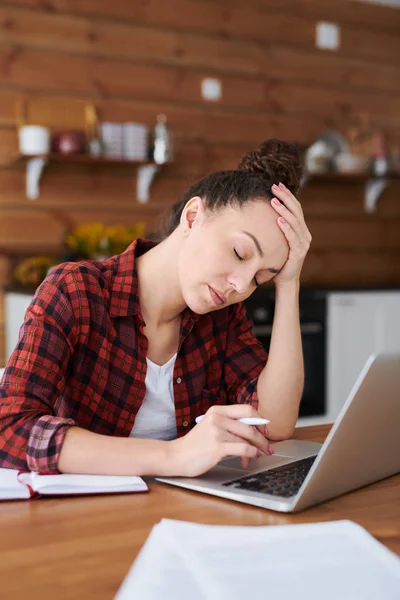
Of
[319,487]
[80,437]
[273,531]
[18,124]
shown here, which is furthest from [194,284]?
[18,124]

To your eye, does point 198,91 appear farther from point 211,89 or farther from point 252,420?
point 252,420

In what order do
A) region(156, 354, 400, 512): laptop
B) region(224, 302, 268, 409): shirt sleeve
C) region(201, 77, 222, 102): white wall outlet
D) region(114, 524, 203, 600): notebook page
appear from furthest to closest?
1. region(201, 77, 222, 102): white wall outlet
2. region(224, 302, 268, 409): shirt sleeve
3. region(156, 354, 400, 512): laptop
4. region(114, 524, 203, 600): notebook page

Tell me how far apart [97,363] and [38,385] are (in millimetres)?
217

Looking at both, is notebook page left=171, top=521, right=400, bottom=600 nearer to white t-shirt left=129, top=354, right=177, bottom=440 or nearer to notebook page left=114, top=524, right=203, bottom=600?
notebook page left=114, top=524, right=203, bottom=600

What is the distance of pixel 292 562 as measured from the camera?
0.75m

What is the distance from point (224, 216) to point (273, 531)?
26.0 inches

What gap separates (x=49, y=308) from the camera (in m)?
1.30

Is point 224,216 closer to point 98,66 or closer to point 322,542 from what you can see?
point 322,542

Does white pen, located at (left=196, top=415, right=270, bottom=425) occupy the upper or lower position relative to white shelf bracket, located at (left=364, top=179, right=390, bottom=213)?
lower

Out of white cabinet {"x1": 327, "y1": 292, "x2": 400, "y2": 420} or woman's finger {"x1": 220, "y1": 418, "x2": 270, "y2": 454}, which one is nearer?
woman's finger {"x1": 220, "y1": 418, "x2": 270, "y2": 454}

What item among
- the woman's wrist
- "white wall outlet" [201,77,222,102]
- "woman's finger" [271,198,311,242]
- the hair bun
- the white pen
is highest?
"white wall outlet" [201,77,222,102]

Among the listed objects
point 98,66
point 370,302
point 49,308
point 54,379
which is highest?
point 98,66

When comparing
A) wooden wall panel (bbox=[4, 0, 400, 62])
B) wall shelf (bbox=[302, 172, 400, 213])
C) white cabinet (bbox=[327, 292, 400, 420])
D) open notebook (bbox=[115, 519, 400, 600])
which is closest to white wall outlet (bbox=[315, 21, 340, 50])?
wooden wall panel (bbox=[4, 0, 400, 62])

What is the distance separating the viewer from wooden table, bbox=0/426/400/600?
75cm
